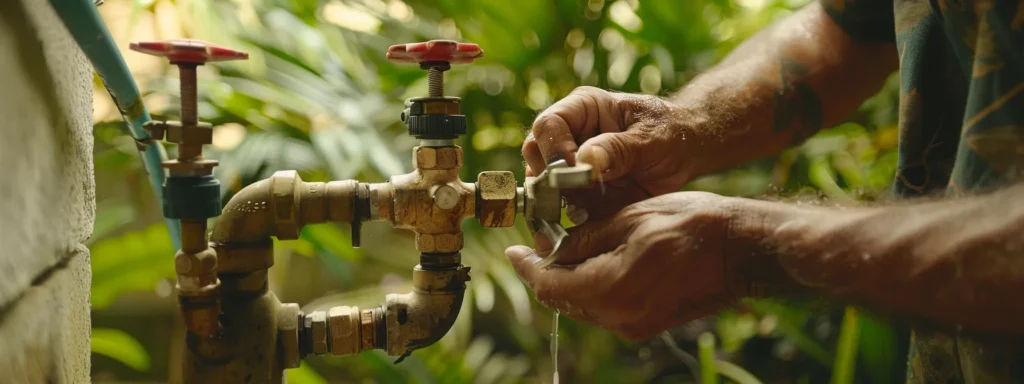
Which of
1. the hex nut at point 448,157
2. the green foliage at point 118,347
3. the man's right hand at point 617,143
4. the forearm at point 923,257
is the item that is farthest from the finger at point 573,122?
the green foliage at point 118,347

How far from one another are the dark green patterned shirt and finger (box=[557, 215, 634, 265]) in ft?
0.78

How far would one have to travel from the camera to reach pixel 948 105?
26.7 inches

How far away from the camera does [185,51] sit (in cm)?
50

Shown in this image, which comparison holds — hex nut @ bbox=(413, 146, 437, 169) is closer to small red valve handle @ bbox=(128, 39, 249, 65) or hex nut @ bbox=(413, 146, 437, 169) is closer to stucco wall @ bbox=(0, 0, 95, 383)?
small red valve handle @ bbox=(128, 39, 249, 65)

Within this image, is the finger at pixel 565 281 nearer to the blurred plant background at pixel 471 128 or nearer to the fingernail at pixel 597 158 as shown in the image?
the fingernail at pixel 597 158

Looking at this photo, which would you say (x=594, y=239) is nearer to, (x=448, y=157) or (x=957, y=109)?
(x=448, y=157)

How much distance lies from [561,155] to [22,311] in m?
0.44

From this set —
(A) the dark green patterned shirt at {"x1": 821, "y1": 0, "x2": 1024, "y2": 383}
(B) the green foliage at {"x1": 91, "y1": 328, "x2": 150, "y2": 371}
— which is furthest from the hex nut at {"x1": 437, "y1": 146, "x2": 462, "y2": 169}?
(B) the green foliage at {"x1": 91, "y1": 328, "x2": 150, "y2": 371}

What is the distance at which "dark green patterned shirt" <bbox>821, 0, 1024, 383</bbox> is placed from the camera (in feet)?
1.78

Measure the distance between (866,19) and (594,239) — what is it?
0.43 metres

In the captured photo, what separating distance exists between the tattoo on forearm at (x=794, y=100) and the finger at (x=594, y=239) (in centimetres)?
31

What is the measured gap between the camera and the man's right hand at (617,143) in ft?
2.28

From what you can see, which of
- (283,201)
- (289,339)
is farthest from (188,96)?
(289,339)

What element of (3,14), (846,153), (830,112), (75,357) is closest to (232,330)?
(75,357)
